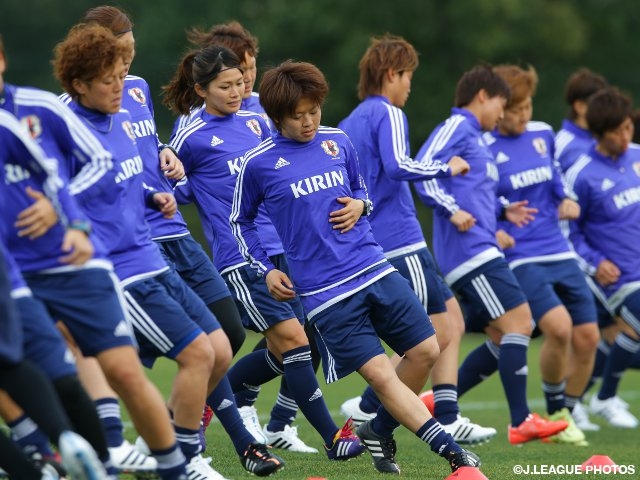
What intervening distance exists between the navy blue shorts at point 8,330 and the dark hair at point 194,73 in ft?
9.22

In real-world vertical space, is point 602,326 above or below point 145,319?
below

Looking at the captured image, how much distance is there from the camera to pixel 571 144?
10523 millimetres

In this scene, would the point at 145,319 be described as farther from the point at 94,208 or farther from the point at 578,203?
the point at 578,203

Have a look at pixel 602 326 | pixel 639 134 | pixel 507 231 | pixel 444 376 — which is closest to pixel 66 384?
pixel 444 376

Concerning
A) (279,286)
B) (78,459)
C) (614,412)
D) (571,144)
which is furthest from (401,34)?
→ (78,459)

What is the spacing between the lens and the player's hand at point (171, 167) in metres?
6.57

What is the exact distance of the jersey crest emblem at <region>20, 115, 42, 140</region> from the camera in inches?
201

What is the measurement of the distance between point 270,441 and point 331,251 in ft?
7.06

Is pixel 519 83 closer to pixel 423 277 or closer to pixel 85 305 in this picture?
pixel 423 277

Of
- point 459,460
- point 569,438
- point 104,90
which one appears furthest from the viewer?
point 569,438

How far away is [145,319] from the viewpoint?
5707mm

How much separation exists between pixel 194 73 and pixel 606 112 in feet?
13.1

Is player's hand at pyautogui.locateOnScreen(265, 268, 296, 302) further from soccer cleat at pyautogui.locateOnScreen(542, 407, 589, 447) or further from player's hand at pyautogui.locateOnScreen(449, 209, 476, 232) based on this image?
soccer cleat at pyautogui.locateOnScreen(542, 407, 589, 447)

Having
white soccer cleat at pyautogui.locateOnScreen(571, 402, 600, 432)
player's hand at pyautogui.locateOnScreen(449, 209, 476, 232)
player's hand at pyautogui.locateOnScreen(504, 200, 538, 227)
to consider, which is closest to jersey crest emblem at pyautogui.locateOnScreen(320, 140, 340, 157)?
player's hand at pyautogui.locateOnScreen(449, 209, 476, 232)
